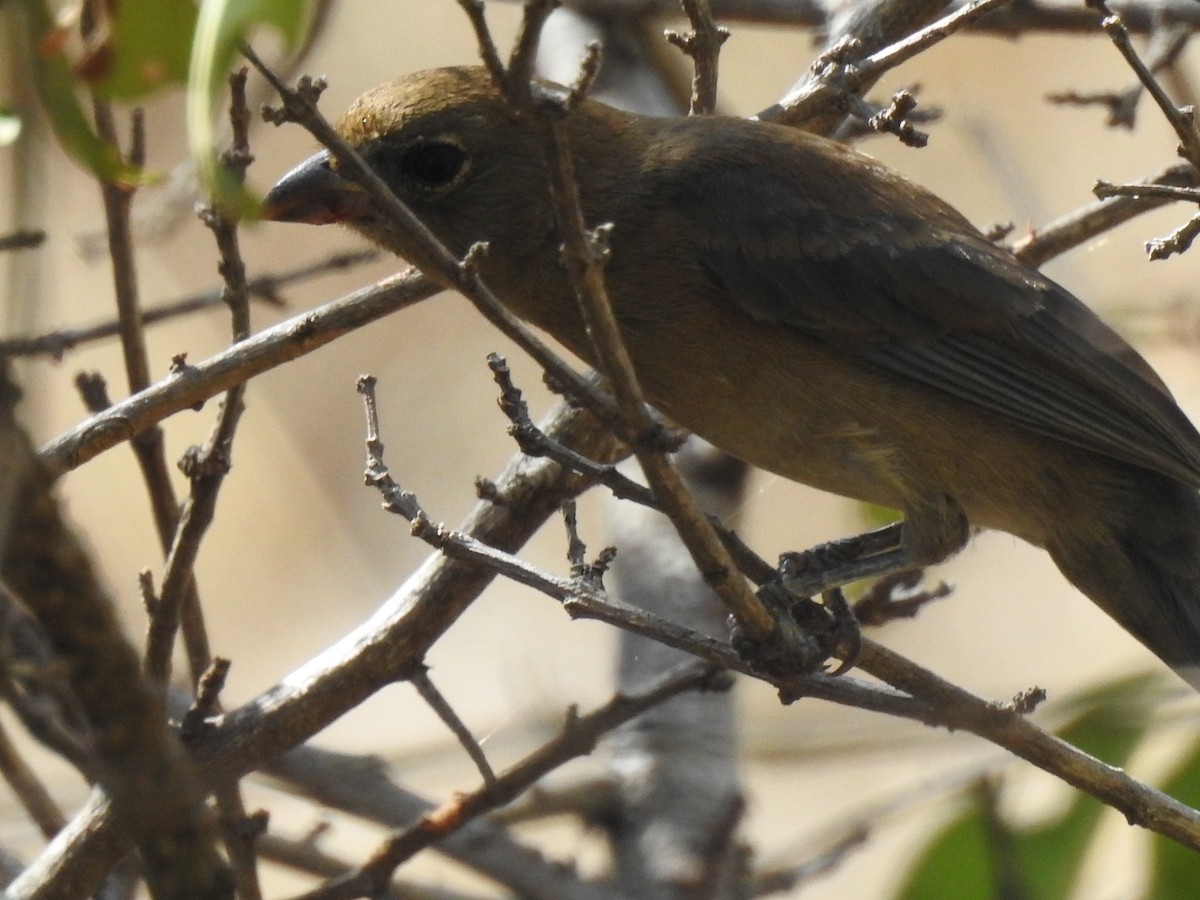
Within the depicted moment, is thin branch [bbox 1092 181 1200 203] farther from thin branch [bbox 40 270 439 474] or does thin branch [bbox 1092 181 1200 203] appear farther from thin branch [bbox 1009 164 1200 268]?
thin branch [bbox 40 270 439 474]

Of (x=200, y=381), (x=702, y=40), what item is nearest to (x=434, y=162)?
(x=702, y=40)

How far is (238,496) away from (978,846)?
415 centimetres

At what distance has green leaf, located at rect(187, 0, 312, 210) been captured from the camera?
1446mm

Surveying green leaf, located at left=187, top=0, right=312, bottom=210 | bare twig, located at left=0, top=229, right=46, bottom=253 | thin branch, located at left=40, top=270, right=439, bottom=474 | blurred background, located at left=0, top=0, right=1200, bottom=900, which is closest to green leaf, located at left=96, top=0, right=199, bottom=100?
green leaf, located at left=187, top=0, right=312, bottom=210

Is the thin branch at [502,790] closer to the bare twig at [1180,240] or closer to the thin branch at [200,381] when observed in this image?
the thin branch at [200,381]

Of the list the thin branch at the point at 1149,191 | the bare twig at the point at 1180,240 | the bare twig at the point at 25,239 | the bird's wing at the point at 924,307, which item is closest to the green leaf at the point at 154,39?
the bare twig at the point at 25,239

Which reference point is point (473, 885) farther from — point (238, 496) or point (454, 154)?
point (454, 154)

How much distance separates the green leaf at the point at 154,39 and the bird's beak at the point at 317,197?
158 cm

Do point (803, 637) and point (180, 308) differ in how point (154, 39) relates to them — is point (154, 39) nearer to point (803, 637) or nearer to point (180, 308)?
point (803, 637)

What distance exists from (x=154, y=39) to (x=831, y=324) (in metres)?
2.00

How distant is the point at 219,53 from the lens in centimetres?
146

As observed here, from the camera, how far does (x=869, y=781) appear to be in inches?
267

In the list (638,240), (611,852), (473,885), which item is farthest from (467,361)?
(638,240)

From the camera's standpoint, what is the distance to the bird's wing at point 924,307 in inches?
134
